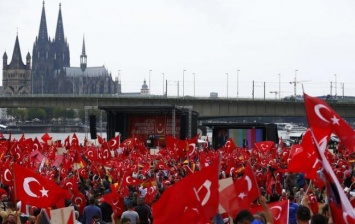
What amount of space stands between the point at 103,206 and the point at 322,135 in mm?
6613

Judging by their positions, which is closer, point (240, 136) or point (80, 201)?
point (80, 201)

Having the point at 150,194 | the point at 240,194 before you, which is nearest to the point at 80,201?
the point at 150,194

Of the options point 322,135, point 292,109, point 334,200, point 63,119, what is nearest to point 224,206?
point 322,135

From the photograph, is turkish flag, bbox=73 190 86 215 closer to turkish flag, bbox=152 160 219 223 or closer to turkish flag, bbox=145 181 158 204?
turkish flag, bbox=145 181 158 204

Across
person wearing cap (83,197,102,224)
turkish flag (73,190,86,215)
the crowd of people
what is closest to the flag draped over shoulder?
the crowd of people

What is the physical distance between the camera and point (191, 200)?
869 centimetres

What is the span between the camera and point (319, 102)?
28.7ft

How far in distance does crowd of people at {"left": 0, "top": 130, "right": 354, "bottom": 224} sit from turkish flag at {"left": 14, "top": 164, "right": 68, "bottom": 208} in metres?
0.25

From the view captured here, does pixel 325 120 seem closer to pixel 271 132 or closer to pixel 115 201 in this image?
pixel 115 201

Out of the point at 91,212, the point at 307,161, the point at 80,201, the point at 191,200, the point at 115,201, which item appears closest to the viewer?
the point at 191,200

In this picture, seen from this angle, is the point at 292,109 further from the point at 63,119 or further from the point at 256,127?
the point at 63,119

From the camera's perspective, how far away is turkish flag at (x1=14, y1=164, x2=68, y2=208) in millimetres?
11820

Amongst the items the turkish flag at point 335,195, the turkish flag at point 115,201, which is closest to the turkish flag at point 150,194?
the turkish flag at point 115,201

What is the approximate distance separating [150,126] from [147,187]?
3638cm
